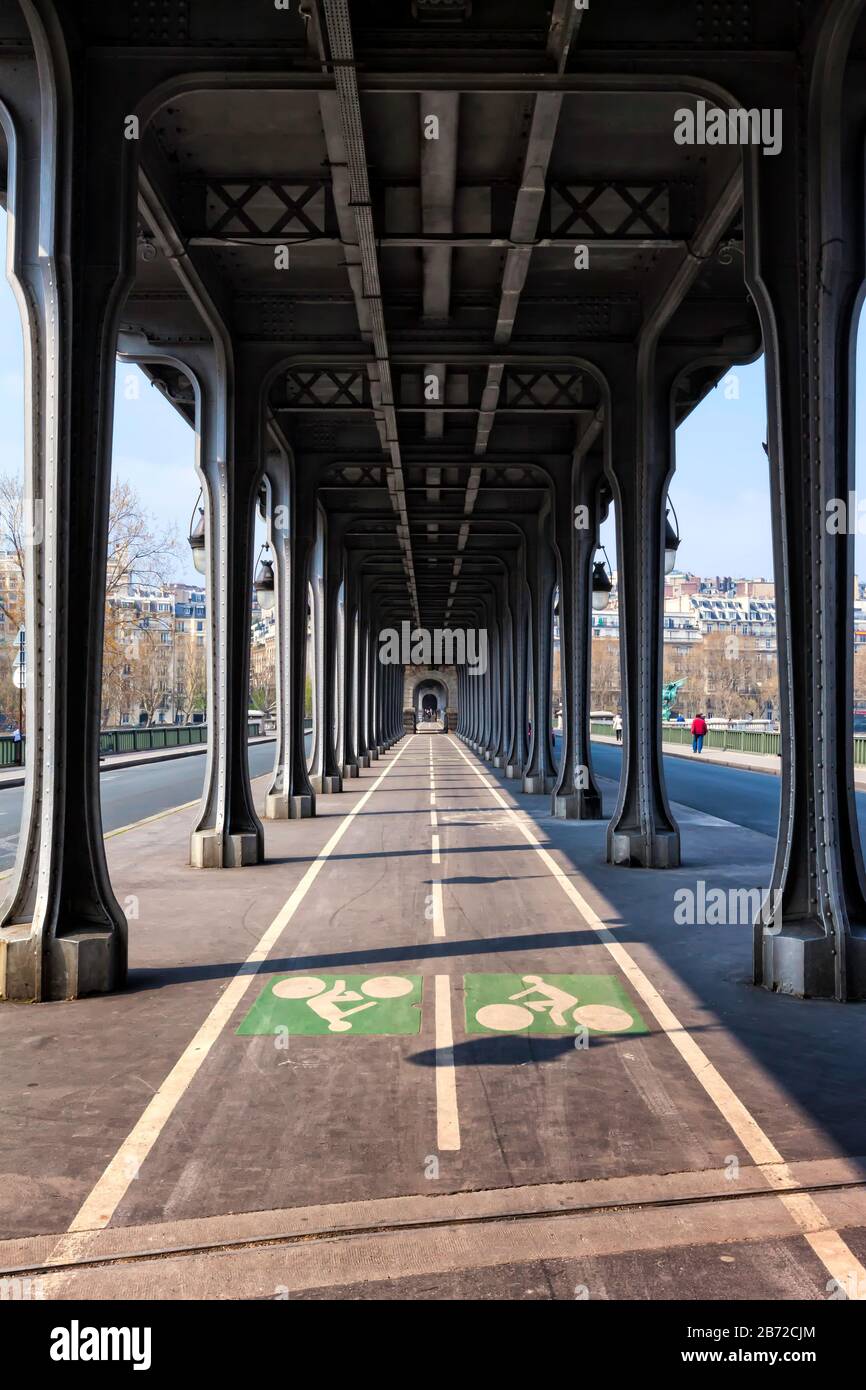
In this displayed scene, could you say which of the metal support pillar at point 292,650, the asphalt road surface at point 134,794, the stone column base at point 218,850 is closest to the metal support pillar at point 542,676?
the metal support pillar at point 292,650

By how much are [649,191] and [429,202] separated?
2.56 m

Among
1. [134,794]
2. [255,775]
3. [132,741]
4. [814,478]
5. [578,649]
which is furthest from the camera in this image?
[132,741]

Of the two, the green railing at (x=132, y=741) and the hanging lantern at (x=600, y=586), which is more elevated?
the hanging lantern at (x=600, y=586)

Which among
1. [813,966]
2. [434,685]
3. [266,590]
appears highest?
[434,685]

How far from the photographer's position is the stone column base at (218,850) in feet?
48.8

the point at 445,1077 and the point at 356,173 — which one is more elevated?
the point at 356,173

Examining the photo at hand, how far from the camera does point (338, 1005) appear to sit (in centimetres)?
796

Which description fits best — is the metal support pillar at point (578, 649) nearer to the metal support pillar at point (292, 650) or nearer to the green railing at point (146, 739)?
the metal support pillar at point (292, 650)

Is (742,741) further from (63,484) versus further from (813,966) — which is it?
(63,484)

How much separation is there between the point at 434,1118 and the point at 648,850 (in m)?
9.62

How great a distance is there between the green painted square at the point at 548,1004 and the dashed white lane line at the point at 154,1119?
5.94 ft

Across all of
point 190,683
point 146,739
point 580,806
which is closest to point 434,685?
point 190,683

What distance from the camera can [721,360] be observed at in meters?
15.7

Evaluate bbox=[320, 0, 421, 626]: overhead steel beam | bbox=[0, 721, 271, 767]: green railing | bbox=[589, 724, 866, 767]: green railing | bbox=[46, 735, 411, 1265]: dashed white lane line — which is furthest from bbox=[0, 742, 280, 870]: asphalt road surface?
bbox=[589, 724, 866, 767]: green railing
